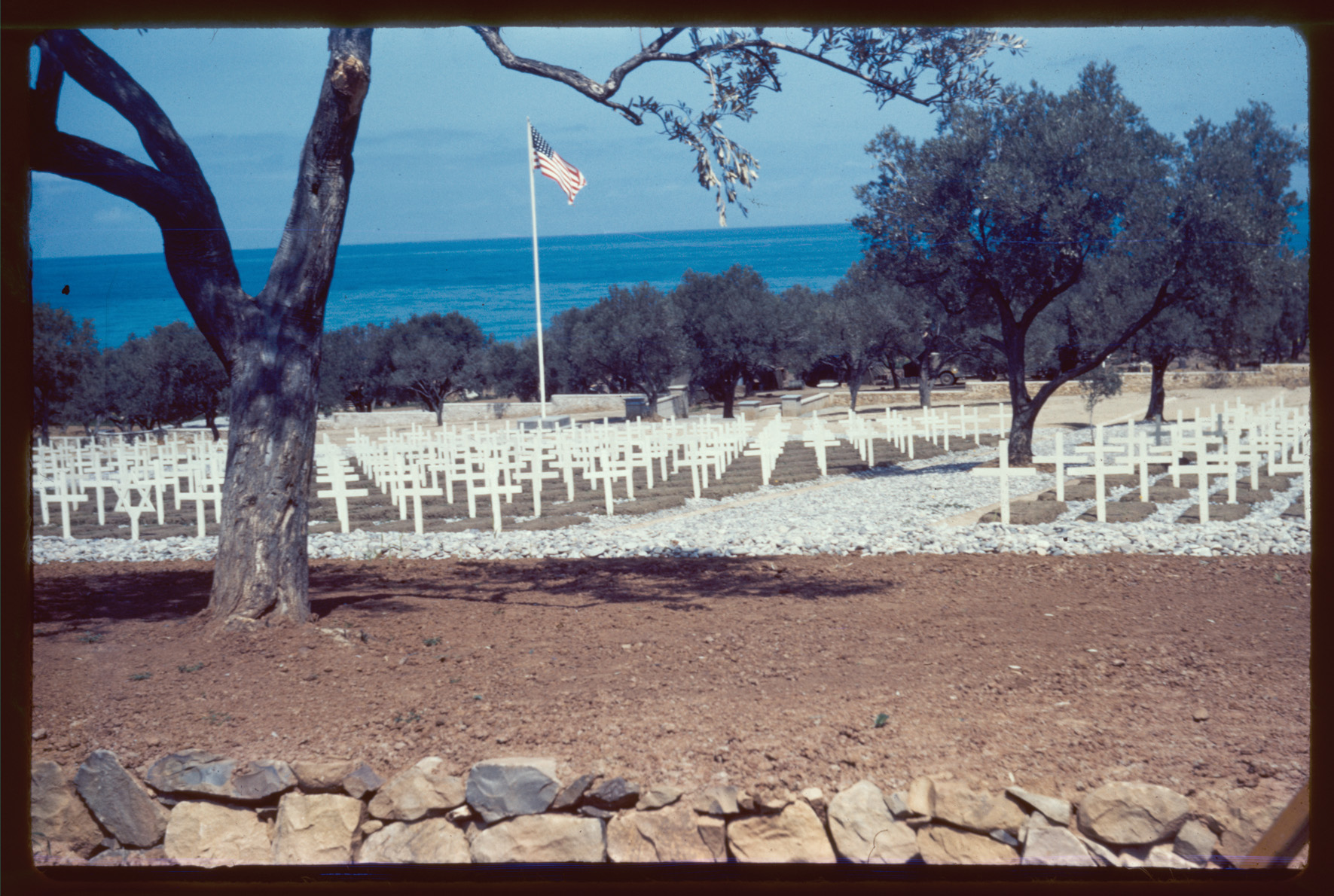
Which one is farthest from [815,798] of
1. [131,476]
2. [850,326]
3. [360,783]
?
[850,326]

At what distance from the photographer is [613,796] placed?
326 cm

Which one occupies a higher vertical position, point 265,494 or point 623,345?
point 623,345

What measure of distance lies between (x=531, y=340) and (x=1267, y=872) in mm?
28164

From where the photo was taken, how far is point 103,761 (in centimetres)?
350

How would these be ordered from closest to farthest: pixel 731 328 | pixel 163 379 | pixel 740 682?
pixel 740 682 → pixel 163 379 → pixel 731 328

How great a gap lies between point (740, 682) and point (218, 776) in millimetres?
2300

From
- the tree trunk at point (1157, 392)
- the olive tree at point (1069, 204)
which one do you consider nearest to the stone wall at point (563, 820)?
the olive tree at point (1069, 204)

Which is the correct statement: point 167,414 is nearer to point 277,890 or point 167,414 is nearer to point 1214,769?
point 277,890

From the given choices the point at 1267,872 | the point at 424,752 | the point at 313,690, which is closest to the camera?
the point at 1267,872

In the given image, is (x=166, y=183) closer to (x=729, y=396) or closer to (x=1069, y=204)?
(x=1069, y=204)

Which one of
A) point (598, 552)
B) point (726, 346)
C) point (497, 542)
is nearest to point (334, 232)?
point (598, 552)

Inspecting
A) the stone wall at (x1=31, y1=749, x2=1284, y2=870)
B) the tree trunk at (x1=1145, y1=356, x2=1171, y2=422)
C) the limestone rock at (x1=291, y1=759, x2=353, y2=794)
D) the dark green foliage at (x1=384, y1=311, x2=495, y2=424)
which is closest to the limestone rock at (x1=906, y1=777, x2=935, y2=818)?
the stone wall at (x1=31, y1=749, x2=1284, y2=870)

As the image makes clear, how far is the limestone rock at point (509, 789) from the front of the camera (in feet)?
10.7

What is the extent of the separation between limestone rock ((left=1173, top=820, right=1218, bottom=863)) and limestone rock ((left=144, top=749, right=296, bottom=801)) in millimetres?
3239
